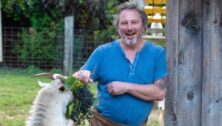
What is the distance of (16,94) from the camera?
10.5 metres

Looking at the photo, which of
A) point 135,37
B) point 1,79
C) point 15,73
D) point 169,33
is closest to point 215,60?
point 169,33

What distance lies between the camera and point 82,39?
14.8 m

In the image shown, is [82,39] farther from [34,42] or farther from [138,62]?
[138,62]

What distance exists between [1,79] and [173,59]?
9160mm

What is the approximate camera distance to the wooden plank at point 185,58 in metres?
3.61

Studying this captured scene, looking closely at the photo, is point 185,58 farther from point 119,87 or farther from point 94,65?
point 94,65

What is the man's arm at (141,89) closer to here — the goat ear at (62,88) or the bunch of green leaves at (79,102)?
the bunch of green leaves at (79,102)

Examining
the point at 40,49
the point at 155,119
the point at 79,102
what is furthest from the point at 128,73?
the point at 40,49

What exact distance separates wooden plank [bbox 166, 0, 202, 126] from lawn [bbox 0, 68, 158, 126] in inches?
→ 131

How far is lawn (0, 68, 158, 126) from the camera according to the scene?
329 inches

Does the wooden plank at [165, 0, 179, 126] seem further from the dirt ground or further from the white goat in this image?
the dirt ground

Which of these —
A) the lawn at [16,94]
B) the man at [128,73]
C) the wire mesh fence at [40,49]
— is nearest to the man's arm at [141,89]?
the man at [128,73]

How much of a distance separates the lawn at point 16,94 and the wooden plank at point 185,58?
10.9 ft

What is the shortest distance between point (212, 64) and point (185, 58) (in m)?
0.17
